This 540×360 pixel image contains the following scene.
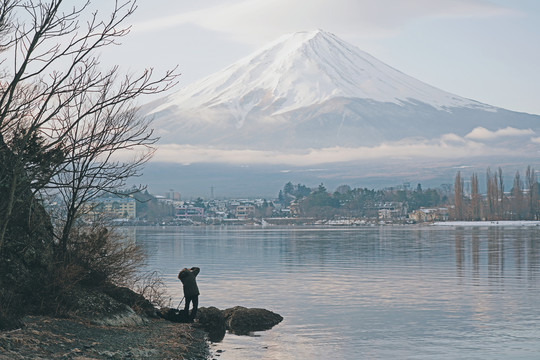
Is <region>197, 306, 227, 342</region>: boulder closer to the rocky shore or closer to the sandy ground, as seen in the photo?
the rocky shore

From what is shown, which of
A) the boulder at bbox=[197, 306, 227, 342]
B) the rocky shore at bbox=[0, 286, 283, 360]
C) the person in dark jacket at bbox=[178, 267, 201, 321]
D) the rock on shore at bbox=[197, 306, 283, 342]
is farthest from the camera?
the rock on shore at bbox=[197, 306, 283, 342]

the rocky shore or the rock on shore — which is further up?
the rocky shore

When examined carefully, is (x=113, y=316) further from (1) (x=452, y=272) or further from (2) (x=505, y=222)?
(2) (x=505, y=222)

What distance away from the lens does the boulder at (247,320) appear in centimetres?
2606

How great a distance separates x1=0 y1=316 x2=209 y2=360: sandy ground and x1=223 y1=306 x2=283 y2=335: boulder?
3710mm

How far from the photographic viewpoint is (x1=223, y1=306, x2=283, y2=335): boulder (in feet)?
85.5

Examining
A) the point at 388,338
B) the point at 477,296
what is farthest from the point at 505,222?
the point at 388,338

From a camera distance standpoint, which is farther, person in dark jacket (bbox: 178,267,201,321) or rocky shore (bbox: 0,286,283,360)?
person in dark jacket (bbox: 178,267,201,321)

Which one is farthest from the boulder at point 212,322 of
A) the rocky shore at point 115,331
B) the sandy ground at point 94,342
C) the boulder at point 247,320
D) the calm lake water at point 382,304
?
the sandy ground at point 94,342

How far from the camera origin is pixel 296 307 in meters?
32.1

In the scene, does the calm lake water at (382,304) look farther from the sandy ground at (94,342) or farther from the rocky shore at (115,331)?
the sandy ground at (94,342)

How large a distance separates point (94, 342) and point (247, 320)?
363 inches

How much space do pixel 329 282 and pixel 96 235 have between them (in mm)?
22375

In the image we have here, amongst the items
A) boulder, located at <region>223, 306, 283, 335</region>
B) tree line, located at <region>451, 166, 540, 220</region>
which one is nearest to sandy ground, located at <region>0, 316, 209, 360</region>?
boulder, located at <region>223, 306, 283, 335</region>
